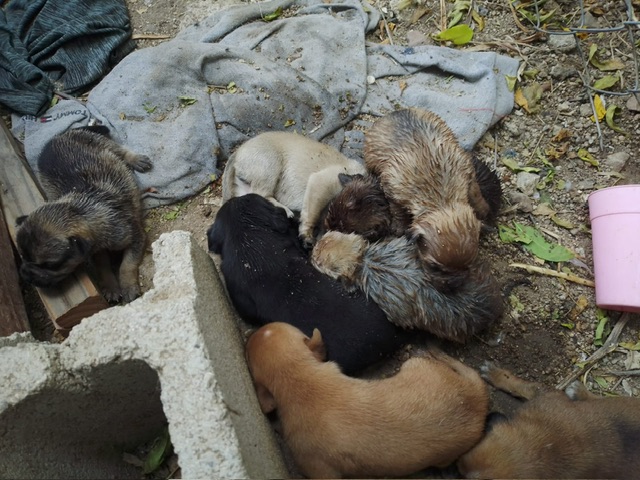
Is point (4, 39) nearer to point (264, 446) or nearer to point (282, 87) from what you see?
point (282, 87)

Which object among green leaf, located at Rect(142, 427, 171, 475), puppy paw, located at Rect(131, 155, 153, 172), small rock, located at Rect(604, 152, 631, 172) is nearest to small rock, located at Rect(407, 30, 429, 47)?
small rock, located at Rect(604, 152, 631, 172)

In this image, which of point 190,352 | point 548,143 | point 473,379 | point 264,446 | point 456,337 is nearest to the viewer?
point 190,352

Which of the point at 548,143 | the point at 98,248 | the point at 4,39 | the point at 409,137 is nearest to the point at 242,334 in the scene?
the point at 98,248

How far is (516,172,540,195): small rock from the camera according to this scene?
18.1 ft

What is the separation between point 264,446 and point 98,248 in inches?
106

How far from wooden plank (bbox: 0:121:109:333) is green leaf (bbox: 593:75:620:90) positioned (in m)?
5.39

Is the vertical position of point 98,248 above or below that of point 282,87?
below

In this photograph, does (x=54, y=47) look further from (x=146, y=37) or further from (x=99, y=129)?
(x=99, y=129)

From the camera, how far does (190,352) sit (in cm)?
316

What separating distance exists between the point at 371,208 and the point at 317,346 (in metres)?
1.49

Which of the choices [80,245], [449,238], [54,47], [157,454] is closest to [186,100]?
[54,47]

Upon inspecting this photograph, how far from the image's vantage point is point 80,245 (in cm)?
487

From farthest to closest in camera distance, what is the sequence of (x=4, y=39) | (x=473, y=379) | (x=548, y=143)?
(x=4, y=39) → (x=548, y=143) → (x=473, y=379)

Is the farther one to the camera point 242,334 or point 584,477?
point 242,334
